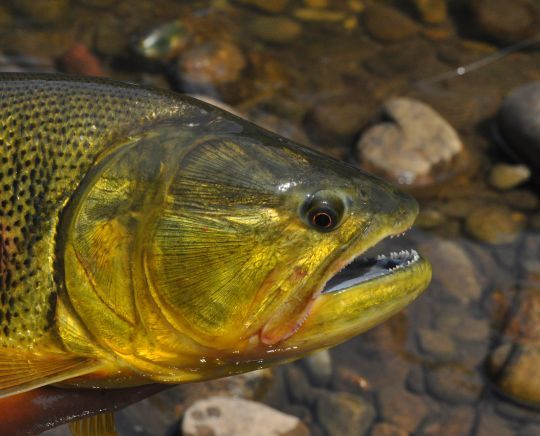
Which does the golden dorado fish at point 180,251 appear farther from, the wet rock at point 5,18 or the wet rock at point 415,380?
the wet rock at point 5,18

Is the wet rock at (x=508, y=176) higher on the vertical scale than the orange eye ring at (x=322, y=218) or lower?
lower

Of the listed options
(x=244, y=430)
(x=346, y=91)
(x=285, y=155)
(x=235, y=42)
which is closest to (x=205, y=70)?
(x=235, y=42)

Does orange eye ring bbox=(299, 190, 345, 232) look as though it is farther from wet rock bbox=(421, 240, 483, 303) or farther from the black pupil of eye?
wet rock bbox=(421, 240, 483, 303)

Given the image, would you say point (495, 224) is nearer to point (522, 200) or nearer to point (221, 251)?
point (522, 200)

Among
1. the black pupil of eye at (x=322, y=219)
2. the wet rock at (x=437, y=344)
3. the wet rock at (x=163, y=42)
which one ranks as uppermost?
the black pupil of eye at (x=322, y=219)

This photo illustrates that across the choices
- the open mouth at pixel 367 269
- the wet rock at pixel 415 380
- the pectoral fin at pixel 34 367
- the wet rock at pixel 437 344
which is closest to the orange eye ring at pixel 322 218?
the open mouth at pixel 367 269

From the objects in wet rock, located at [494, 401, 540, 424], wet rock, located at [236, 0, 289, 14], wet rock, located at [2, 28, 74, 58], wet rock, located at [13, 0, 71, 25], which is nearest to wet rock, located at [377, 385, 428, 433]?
wet rock, located at [494, 401, 540, 424]
